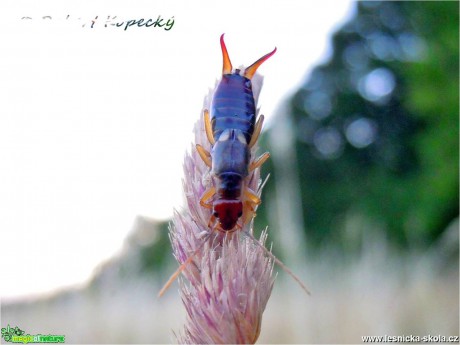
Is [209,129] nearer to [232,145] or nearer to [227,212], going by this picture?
[232,145]

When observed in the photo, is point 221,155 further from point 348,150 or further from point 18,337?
point 348,150

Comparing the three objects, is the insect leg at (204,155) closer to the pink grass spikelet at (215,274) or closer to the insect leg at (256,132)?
the pink grass spikelet at (215,274)

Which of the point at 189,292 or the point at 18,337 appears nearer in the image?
the point at 189,292

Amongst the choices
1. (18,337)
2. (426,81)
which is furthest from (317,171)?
(18,337)

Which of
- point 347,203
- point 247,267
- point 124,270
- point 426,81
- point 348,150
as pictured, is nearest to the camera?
point 247,267

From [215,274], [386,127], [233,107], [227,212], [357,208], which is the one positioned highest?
[386,127]

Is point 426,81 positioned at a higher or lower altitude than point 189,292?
higher

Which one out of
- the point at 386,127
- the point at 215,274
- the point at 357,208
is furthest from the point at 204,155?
the point at 386,127

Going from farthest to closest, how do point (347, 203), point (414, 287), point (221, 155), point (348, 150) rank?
1. point (348, 150)
2. point (347, 203)
3. point (414, 287)
4. point (221, 155)
